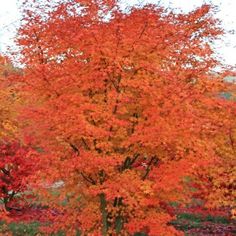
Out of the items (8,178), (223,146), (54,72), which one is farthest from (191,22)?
(8,178)

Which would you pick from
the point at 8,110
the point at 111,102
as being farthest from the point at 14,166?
the point at 111,102

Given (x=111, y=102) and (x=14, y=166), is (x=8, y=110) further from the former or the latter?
(x=111, y=102)

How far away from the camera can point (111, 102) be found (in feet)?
49.5

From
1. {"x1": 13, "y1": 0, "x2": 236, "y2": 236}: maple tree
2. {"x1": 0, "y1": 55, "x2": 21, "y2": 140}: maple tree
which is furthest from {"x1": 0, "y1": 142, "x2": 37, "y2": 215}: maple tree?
{"x1": 13, "y1": 0, "x2": 236, "y2": 236}: maple tree

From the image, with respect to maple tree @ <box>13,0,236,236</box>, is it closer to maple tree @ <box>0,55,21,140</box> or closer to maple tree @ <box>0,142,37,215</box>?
maple tree @ <box>0,142,37,215</box>

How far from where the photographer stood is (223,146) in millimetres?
20141

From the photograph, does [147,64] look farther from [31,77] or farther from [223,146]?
[223,146]

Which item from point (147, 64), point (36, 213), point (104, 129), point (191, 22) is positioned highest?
point (191, 22)

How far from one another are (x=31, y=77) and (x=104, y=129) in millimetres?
3111

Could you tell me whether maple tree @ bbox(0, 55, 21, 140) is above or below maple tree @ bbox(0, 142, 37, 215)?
above

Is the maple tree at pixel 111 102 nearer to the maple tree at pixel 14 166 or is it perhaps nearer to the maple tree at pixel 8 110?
the maple tree at pixel 14 166

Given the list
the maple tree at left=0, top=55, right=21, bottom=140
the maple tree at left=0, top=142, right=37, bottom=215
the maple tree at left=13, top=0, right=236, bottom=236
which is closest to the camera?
the maple tree at left=13, top=0, right=236, bottom=236

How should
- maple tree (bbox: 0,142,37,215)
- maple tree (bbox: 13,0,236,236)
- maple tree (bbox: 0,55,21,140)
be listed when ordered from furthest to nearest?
maple tree (bbox: 0,55,21,140) → maple tree (bbox: 0,142,37,215) → maple tree (bbox: 13,0,236,236)

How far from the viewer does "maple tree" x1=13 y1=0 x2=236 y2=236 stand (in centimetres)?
1472
